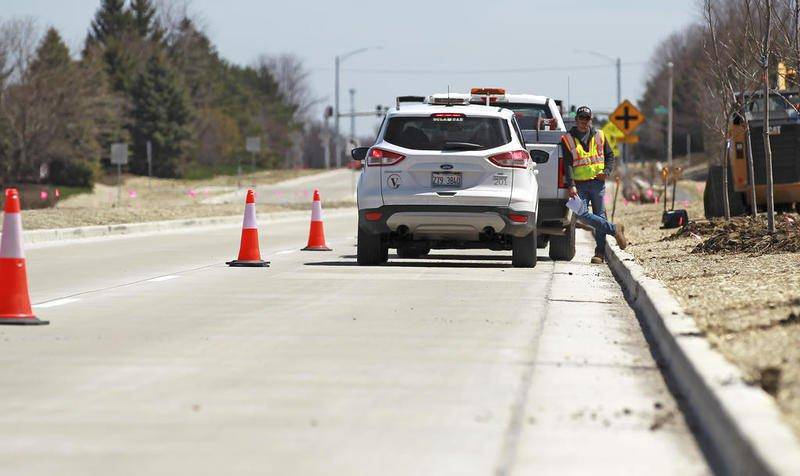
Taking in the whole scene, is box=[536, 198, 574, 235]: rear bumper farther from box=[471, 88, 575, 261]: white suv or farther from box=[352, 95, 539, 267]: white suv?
box=[352, 95, 539, 267]: white suv

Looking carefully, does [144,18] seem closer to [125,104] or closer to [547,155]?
[125,104]

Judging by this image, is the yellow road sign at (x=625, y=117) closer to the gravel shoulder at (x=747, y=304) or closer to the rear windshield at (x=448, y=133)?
the gravel shoulder at (x=747, y=304)

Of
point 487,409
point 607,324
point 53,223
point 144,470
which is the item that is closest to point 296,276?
point 607,324

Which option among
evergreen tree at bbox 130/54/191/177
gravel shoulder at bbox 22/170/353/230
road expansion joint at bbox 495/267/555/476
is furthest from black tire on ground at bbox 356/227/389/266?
evergreen tree at bbox 130/54/191/177

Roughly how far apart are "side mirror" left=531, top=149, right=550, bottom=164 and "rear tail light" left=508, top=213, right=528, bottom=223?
153 cm

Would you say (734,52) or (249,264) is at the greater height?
(734,52)

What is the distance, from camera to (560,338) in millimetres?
10828

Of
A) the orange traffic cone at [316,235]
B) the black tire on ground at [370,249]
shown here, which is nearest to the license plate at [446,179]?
the black tire on ground at [370,249]

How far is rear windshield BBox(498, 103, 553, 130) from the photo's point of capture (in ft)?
67.5

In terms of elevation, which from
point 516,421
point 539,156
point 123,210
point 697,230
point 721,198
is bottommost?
point 516,421

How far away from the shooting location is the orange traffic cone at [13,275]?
39.2ft

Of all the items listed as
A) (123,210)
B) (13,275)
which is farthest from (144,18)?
(13,275)

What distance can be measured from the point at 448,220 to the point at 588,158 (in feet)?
8.80

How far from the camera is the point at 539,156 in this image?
18922 millimetres
